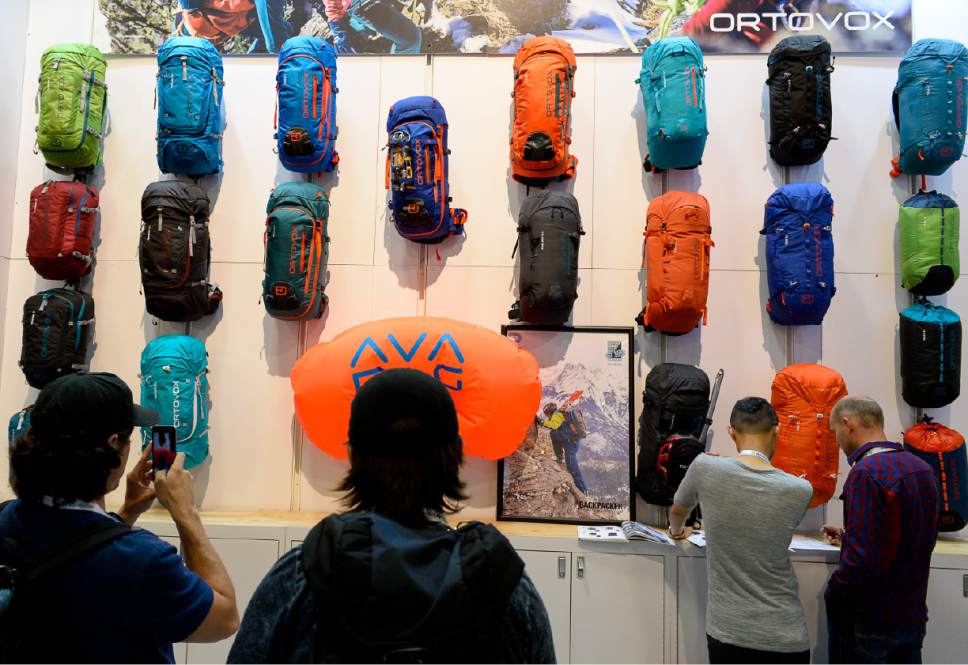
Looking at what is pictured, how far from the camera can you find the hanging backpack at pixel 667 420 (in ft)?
12.7

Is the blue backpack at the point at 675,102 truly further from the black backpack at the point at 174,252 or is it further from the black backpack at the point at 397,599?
the black backpack at the point at 397,599

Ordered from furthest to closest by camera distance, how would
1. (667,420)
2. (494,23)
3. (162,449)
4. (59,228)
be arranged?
(494,23) < (59,228) < (667,420) < (162,449)

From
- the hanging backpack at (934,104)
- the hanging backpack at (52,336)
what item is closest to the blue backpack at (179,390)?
the hanging backpack at (52,336)

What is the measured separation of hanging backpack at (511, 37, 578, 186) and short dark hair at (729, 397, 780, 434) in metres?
1.92

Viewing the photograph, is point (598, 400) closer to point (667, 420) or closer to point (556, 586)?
point (667, 420)

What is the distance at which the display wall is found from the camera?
4246 millimetres

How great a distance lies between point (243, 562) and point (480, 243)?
231 centimetres

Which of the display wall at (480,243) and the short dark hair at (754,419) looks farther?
the display wall at (480,243)

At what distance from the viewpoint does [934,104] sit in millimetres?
3926

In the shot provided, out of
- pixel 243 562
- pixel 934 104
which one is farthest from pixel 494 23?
pixel 243 562

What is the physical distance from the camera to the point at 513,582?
124cm

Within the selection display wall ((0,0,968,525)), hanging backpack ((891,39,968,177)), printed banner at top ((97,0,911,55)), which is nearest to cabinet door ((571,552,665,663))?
display wall ((0,0,968,525))

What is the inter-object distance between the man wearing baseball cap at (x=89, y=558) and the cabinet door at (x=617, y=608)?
7.73 feet

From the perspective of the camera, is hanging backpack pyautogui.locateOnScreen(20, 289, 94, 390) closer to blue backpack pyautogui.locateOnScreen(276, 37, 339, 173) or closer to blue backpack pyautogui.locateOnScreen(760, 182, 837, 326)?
blue backpack pyautogui.locateOnScreen(276, 37, 339, 173)
